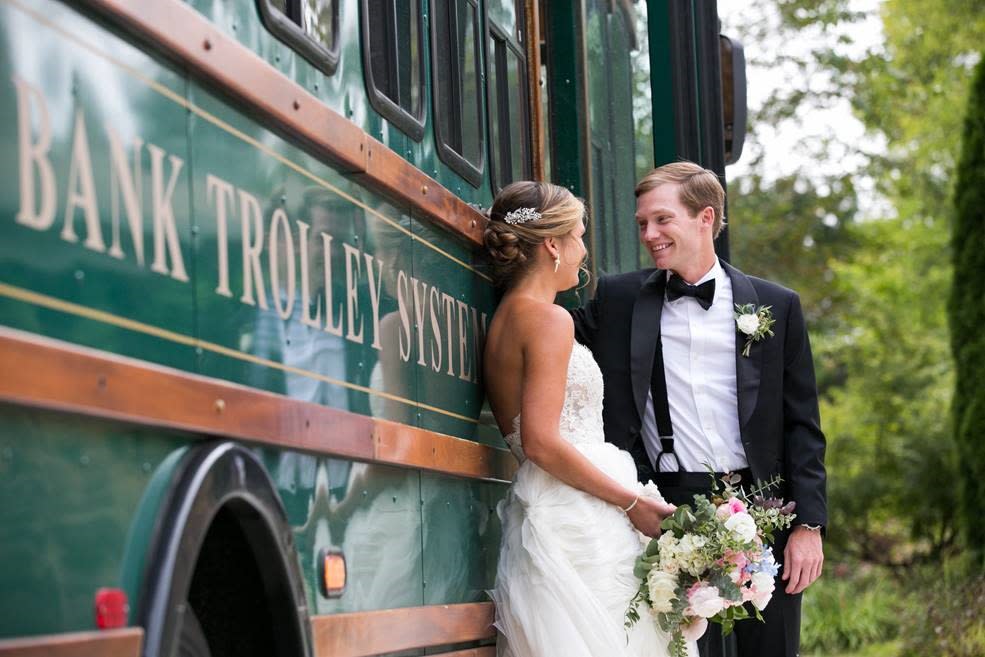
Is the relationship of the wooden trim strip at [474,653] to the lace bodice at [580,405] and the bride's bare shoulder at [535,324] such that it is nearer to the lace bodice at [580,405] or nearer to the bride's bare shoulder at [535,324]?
the lace bodice at [580,405]

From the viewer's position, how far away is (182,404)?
2182 millimetres

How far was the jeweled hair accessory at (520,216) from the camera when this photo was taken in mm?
4258

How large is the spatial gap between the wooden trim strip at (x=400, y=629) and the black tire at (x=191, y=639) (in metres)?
0.23

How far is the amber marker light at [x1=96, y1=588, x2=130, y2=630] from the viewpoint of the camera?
6.38 ft

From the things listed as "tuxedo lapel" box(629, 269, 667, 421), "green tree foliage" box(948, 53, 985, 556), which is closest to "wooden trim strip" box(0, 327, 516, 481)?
"tuxedo lapel" box(629, 269, 667, 421)

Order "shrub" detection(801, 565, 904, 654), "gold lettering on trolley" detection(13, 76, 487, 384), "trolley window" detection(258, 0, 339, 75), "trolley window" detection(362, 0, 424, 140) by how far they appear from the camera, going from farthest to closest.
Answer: "shrub" detection(801, 565, 904, 654), "trolley window" detection(362, 0, 424, 140), "trolley window" detection(258, 0, 339, 75), "gold lettering on trolley" detection(13, 76, 487, 384)

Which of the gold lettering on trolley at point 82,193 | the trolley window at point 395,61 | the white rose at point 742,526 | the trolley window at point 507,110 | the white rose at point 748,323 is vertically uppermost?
the trolley window at point 507,110

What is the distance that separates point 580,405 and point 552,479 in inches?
10.6

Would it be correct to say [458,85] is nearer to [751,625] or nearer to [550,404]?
[550,404]

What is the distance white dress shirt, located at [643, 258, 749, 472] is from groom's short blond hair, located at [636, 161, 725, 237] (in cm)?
32

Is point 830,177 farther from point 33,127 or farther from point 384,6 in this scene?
point 33,127

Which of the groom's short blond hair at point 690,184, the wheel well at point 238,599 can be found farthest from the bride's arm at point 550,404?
the wheel well at point 238,599

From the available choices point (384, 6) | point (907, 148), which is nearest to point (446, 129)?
point (384, 6)

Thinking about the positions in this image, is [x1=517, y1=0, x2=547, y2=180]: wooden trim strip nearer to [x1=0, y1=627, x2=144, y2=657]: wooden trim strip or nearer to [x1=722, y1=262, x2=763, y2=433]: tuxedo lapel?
[x1=722, y1=262, x2=763, y2=433]: tuxedo lapel
